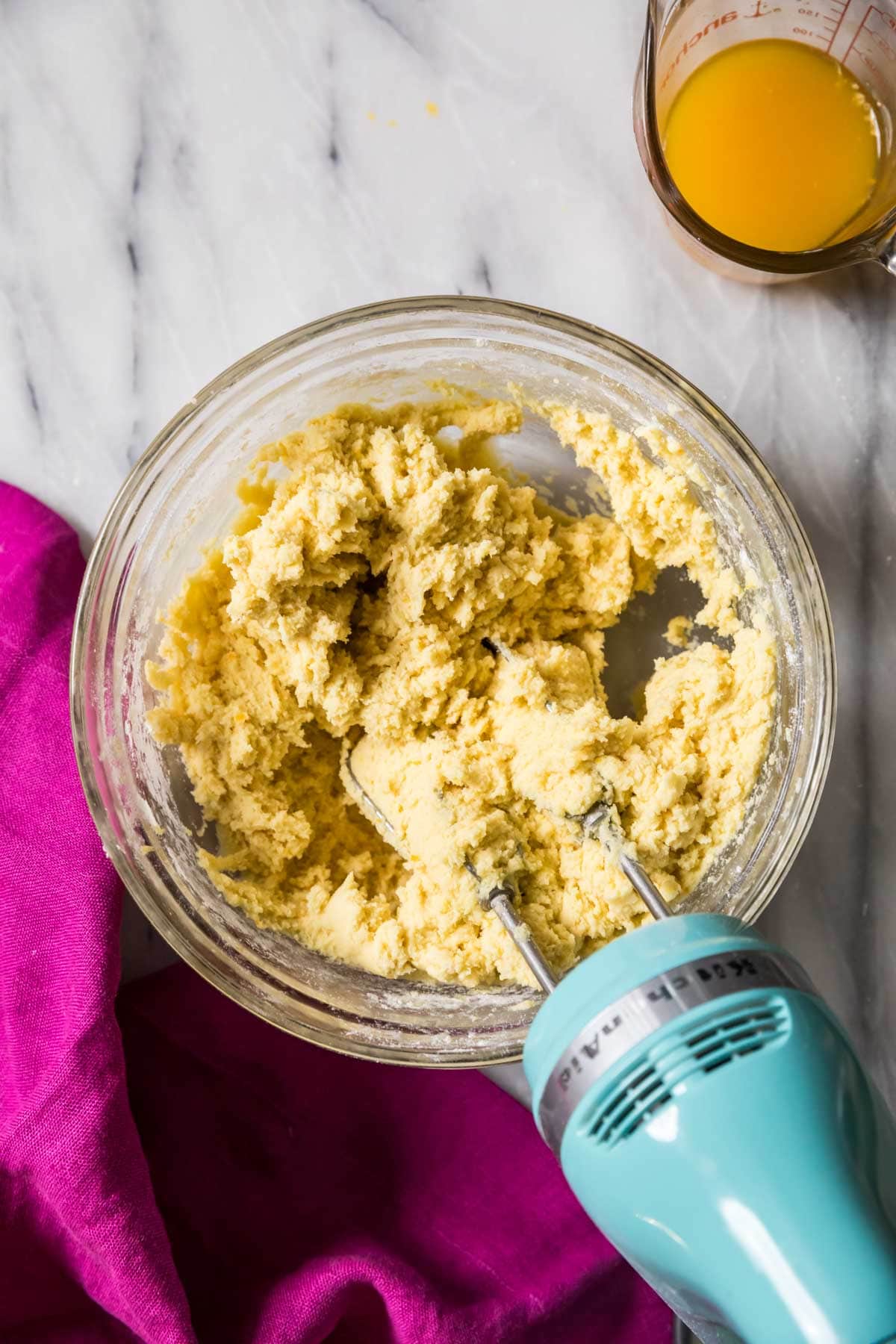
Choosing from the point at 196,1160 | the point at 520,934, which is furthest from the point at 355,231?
the point at 196,1160

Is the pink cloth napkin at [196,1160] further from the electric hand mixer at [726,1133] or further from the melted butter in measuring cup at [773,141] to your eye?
the melted butter in measuring cup at [773,141]

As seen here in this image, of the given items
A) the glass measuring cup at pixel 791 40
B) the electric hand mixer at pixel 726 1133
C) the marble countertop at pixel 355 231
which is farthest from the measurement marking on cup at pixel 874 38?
the electric hand mixer at pixel 726 1133

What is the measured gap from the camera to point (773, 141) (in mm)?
1184

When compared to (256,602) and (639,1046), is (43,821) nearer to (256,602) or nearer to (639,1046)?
(256,602)

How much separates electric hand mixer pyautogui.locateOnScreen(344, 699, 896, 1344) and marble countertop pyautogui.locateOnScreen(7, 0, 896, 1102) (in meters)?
0.55

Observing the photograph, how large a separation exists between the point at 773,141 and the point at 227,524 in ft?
2.45

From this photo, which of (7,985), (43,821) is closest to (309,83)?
(43,821)

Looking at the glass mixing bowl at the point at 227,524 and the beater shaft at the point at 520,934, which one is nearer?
the beater shaft at the point at 520,934

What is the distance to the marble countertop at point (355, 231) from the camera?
4.08 feet

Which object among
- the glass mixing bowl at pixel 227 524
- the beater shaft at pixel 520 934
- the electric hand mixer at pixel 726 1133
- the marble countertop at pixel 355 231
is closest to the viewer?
the electric hand mixer at pixel 726 1133

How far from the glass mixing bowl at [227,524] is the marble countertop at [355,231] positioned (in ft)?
0.40

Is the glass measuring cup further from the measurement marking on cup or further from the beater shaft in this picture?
the beater shaft

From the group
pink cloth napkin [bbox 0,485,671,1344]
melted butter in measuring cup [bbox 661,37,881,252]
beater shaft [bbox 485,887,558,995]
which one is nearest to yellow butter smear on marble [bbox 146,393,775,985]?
beater shaft [bbox 485,887,558,995]

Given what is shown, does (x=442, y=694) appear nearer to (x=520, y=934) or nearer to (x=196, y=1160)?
(x=520, y=934)
